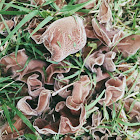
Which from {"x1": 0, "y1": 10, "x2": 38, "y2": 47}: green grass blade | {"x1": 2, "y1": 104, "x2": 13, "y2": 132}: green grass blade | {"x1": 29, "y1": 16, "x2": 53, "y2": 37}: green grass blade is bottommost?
{"x1": 2, "y1": 104, "x2": 13, "y2": 132}: green grass blade

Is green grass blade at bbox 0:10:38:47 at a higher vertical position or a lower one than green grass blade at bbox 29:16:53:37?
higher

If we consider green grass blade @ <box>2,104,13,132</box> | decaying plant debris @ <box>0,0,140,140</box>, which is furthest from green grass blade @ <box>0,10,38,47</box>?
green grass blade @ <box>2,104,13,132</box>

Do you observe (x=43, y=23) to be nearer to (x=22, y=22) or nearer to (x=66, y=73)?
(x=22, y=22)

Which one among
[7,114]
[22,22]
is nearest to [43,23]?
[22,22]

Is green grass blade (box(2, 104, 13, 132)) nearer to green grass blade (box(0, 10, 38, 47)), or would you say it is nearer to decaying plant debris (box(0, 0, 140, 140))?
decaying plant debris (box(0, 0, 140, 140))

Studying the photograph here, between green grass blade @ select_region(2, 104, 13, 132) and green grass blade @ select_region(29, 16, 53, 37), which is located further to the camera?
green grass blade @ select_region(2, 104, 13, 132)

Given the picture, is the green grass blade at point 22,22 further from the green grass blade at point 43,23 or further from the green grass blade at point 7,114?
the green grass blade at point 7,114

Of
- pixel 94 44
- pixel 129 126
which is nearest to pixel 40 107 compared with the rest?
pixel 94 44

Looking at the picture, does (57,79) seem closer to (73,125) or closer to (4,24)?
(73,125)
